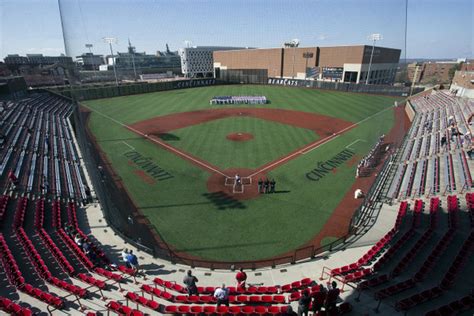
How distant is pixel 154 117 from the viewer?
42812mm

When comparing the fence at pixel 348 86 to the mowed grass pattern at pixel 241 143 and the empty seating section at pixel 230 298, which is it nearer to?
the mowed grass pattern at pixel 241 143

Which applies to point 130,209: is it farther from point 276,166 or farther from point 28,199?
point 276,166

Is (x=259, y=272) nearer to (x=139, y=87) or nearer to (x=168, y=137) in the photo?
(x=168, y=137)

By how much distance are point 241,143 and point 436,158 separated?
18.0m

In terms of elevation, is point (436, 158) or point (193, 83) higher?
point (193, 83)

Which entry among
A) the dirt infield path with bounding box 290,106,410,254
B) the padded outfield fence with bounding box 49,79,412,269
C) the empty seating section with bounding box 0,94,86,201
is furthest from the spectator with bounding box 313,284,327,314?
the empty seating section with bounding box 0,94,86,201

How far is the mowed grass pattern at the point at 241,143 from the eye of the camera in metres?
25.9

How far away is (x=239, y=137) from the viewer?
32.2 m

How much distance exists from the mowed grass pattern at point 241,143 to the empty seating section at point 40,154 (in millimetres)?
10795

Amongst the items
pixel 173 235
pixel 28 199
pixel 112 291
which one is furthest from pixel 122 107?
pixel 112 291

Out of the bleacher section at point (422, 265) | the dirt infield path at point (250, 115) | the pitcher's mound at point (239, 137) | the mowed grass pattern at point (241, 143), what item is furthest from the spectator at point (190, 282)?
the pitcher's mound at point (239, 137)

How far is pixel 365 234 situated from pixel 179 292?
10096 mm

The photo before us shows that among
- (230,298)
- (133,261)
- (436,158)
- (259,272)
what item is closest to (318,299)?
(230,298)

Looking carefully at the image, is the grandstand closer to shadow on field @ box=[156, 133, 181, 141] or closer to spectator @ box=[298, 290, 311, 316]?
spectator @ box=[298, 290, 311, 316]
